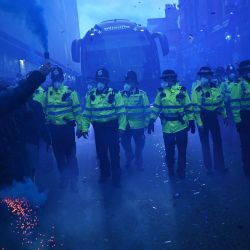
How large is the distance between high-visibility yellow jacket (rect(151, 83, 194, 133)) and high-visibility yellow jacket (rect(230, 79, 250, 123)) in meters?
0.92

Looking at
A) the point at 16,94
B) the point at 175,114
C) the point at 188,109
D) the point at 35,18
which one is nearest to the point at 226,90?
the point at 188,109

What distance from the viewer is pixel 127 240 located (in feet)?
15.6

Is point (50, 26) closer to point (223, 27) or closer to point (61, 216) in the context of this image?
point (223, 27)

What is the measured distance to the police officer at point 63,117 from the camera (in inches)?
281

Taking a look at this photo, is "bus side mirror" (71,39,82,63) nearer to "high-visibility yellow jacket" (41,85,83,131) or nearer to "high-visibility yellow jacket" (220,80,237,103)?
"high-visibility yellow jacket" (220,80,237,103)

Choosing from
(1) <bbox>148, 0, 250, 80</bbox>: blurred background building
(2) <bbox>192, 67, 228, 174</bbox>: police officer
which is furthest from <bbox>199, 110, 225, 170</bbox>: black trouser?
(1) <bbox>148, 0, 250, 80</bbox>: blurred background building

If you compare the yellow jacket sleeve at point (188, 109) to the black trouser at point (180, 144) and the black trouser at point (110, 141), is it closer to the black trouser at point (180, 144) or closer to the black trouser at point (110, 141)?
the black trouser at point (180, 144)

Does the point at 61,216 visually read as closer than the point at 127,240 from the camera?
No

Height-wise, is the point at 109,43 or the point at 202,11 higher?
the point at 202,11

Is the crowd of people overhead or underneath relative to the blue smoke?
underneath

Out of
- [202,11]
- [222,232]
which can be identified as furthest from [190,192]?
[202,11]

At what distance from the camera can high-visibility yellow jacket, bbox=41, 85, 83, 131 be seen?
7.12 meters

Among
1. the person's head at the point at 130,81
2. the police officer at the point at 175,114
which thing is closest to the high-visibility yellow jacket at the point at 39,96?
the person's head at the point at 130,81

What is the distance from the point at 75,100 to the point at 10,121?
3.13 meters
